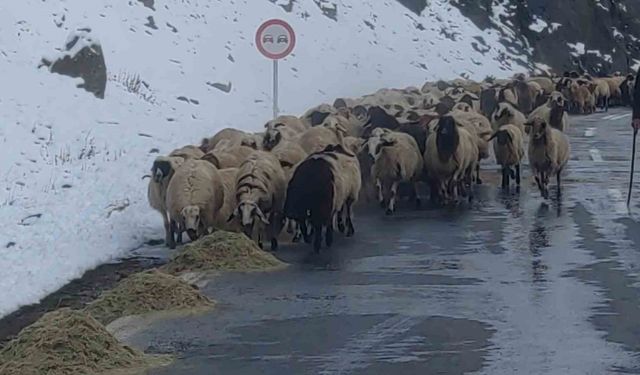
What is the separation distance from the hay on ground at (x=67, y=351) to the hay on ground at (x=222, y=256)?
157 inches

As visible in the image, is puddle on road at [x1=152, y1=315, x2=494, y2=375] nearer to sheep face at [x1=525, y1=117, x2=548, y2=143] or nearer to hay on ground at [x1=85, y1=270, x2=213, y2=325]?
hay on ground at [x1=85, y1=270, x2=213, y2=325]

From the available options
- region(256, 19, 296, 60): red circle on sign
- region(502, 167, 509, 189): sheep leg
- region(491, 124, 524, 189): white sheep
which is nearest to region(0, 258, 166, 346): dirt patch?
region(491, 124, 524, 189): white sheep

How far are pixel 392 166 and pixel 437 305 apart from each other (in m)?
8.17

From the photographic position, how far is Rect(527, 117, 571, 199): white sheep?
22234 mm

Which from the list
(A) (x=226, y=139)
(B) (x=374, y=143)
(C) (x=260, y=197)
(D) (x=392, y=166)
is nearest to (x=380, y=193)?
(D) (x=392, y=166)

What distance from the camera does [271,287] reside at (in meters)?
13.6

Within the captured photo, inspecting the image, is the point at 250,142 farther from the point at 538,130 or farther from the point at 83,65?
the point at 83,65

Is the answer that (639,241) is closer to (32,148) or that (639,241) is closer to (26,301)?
(26,301)

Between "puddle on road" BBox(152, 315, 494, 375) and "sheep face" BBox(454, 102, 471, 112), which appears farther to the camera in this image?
"sheep face" BBox(454, 102, 471, 112)

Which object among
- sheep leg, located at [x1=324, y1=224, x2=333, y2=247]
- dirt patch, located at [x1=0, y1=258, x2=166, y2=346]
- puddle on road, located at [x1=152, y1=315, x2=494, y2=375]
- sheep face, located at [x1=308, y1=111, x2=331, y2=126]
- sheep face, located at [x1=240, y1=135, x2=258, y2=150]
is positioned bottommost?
puddle on road, located at [x1=152, y1=315, x2=494, y2=375]

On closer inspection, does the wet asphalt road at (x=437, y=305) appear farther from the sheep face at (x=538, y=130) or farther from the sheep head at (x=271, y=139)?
the sheep face at (x=538, y=130)

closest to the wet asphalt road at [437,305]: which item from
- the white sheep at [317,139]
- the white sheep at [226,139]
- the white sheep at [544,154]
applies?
the white sheep at [317,139]

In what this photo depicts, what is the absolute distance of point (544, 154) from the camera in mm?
22234

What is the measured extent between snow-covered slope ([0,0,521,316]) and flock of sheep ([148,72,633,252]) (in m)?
0.94
